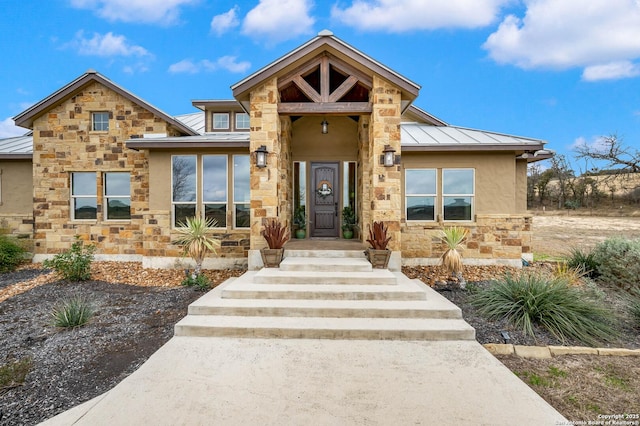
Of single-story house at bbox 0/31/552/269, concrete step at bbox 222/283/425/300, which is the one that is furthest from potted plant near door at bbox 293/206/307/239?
concrete step at bbox 222/283/425/300

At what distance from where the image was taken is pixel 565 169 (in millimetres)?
31391

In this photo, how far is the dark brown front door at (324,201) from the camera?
30.1 feet

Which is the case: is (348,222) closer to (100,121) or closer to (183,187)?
(183,187)

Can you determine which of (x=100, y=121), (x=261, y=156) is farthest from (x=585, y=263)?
(x=100, y=121)

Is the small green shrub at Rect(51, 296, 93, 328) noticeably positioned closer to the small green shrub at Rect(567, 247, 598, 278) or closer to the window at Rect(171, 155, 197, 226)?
the window at Rect(171, 155, 197, 226)

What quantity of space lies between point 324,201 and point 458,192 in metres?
3.95

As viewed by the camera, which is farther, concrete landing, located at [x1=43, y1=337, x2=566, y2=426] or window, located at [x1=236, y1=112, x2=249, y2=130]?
window, located at [x1=236, y1=112, x2=249, y2=130]

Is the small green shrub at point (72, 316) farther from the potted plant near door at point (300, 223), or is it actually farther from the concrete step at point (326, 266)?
the potted plant near door at point (300, 223)

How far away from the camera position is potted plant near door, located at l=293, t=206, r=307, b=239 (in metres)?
8.83

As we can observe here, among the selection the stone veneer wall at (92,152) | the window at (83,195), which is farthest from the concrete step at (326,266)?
the window at (83,195)

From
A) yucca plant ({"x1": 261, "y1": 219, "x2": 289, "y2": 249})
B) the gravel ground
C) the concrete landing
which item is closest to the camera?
the concrete landing

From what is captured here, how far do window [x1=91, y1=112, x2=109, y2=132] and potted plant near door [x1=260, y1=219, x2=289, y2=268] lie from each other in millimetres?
7127

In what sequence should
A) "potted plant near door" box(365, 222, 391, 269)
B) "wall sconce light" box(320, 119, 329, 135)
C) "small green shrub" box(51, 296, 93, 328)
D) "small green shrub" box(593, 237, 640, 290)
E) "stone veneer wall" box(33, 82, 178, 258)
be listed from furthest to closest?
"stone veneer wall" box(33, 82, 178, 258), "wall sconce light" box(320, 119, 329, 135), "small green shrub" box(593, 237, 640, 290), "potted plant near door" box(365, 222, 391, 269), "small green shrub" box(51, 296, 93, 328)

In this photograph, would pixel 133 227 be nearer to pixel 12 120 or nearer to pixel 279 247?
pixel 12 120
